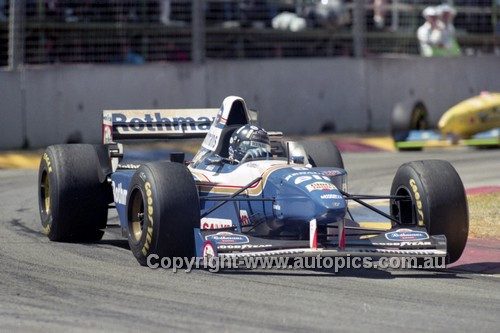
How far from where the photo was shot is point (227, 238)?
8.28m

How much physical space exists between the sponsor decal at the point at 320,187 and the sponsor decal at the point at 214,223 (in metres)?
0.95

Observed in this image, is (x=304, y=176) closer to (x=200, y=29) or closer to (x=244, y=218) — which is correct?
(x=244, y=218)

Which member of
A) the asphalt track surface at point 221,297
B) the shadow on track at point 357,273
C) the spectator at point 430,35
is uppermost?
the spectator at point 430,35

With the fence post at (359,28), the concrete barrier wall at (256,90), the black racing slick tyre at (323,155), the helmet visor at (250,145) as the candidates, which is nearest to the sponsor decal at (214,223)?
the helmet visor at (250,145)

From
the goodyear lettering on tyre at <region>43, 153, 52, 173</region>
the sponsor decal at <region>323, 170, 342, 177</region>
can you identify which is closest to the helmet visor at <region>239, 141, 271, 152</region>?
the sponsor decal at <region>323, 170, 342, 177</region>

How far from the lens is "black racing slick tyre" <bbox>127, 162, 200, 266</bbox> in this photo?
8.34m

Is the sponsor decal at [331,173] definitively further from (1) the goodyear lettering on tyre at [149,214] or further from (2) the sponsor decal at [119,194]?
(2) the sponsor decal at [119,194]

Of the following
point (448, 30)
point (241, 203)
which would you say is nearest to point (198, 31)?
point (448, 30)

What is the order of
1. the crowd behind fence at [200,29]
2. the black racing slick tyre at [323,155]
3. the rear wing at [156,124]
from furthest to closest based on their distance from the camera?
the crowd behind fence at [200,29] → the rear wing at [156,124] → the black racing slick tyre at [323,155]

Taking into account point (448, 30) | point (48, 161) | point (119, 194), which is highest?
point (448, 30)

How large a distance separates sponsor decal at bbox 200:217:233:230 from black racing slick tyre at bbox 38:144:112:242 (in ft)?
4.33

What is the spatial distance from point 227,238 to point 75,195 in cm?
223

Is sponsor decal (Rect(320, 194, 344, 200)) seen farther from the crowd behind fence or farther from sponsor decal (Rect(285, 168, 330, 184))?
the crowd behind fence

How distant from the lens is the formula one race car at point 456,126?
62.2 feet
